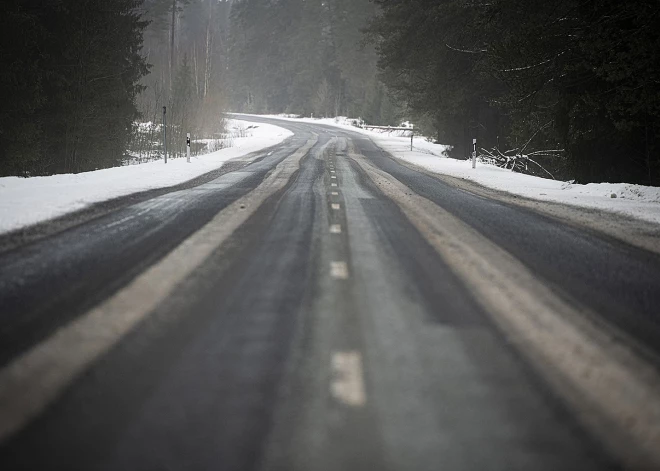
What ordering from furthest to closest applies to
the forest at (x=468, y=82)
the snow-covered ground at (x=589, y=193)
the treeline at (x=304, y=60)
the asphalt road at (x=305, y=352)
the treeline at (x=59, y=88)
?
the treeline at (x=304, y=60) → the treeline at (x=59, y=88) → the forest at (x=468, y=82) → the snow-covered ground at (x=589, y=193) → the asphalt road at (x=305, y=352)

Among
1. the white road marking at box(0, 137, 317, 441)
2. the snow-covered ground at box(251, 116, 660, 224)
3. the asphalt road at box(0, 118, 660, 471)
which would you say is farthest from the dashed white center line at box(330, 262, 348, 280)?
the snow-covered ground at box(251, 116, 660, 224)

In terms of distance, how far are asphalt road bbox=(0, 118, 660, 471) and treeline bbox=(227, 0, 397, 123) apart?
44.8m

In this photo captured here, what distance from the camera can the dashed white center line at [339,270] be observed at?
166 inches

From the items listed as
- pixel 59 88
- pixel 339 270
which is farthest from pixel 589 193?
pixel 59 88

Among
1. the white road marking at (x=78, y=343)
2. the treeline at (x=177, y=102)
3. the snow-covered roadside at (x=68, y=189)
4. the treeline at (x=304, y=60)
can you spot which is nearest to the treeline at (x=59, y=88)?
the snow-covered roadside at (x=68, y=189)

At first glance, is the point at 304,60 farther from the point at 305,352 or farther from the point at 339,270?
the point at 305,352

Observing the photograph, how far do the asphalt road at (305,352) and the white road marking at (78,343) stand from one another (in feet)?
0.05

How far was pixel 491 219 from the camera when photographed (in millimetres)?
7363

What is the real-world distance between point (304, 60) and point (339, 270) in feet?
266

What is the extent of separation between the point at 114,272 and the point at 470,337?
3.02m

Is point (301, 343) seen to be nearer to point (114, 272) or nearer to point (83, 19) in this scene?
point (114, 272)

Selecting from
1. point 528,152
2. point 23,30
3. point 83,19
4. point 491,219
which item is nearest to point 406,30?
point 528,152

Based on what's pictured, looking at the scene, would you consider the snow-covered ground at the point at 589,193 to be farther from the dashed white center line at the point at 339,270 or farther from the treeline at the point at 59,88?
the treeline at the point at 59,88

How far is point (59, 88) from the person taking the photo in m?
18.1
